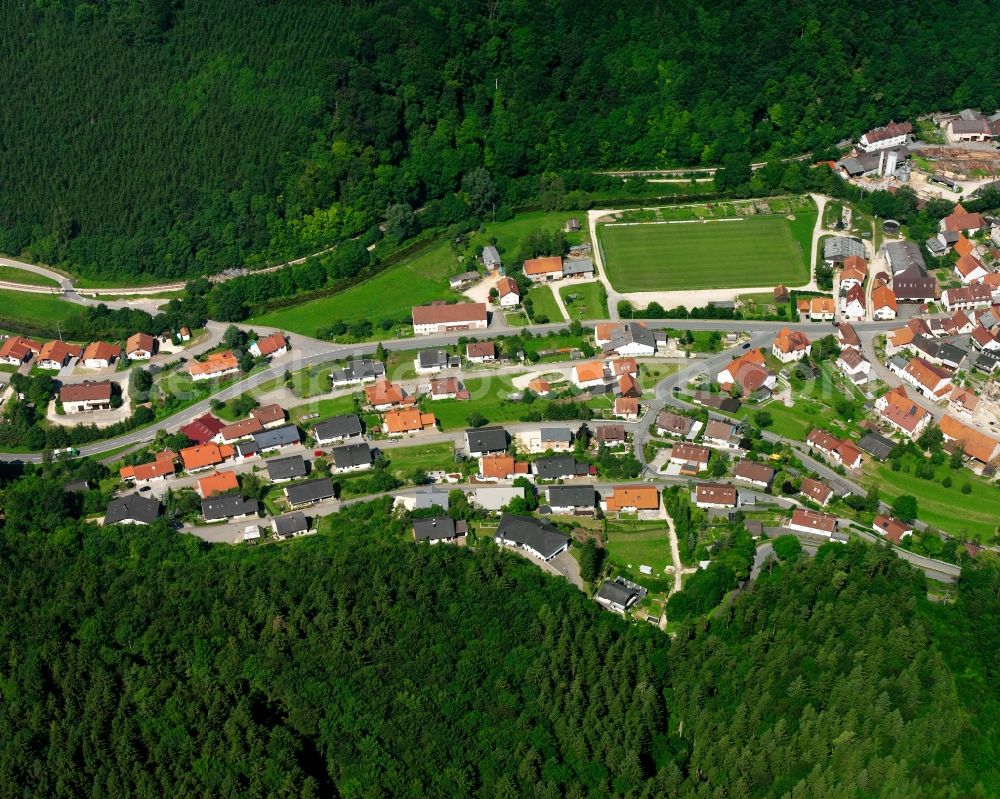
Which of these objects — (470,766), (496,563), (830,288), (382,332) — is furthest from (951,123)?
(470,766)

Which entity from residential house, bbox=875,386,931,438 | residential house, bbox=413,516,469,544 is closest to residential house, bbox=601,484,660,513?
residential house, bbox=413,516,469,544

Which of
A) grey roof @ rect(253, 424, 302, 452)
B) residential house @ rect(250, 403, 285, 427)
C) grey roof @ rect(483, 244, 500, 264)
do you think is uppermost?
grey roof @ rect(483, 244, 500, 264)

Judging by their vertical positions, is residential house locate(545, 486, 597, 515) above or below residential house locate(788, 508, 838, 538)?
above

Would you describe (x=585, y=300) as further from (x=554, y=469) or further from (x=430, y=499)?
(x=430, y=499)

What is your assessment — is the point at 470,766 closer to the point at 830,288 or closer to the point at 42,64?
the point at 830,288

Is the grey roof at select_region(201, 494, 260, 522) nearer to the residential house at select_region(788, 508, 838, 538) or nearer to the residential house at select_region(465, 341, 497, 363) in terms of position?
the residential house at select_region(465, 341, 497, 363)

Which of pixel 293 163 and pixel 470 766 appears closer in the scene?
pixel 470 766

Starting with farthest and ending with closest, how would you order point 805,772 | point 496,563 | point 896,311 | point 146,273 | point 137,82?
point 137,82 → point 146,273 → point 896,311 → point 496,563 → point 805,772
